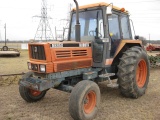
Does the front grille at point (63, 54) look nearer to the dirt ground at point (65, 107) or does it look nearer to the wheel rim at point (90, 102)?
the wheel rim at point (90, 102)

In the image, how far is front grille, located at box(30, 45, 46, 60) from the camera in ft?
16.2

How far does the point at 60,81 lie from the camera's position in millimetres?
5207

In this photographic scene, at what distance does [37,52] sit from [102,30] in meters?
1.84

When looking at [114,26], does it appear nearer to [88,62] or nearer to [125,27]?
[125,27]

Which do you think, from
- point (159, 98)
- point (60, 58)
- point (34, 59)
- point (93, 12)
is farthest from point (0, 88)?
point (159, 98)

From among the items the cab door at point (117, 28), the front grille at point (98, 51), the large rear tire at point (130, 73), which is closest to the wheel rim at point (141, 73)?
the large rear tire at point (130, 73)

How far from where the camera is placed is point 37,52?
5.11 meters

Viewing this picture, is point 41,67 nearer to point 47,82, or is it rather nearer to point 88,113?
point 47,82

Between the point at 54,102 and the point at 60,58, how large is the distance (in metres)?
1.52

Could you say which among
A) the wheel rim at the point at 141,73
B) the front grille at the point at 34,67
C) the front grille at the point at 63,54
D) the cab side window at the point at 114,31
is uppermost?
the cab side window at the point at 114,31

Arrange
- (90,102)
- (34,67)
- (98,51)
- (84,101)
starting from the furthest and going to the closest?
(98,51)
(34,67)
(90,102)
(84,101)

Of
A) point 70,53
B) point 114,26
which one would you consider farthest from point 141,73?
point 70,53

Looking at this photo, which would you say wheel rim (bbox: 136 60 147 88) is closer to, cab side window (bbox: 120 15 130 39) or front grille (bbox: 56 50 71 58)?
cab side window (bbox: 120 15 130 39)

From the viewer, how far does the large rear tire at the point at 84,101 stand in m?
4.52
